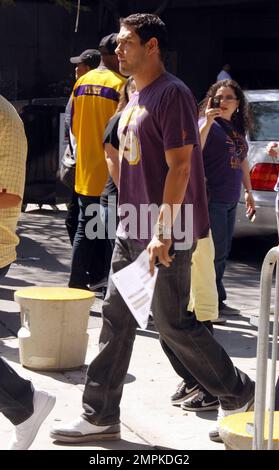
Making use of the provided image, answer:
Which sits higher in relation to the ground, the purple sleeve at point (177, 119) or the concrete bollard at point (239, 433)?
the purple sleeve at point (177, 119)

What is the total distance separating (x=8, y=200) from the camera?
4.14m

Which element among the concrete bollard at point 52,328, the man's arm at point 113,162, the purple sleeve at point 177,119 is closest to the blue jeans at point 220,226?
the concrete bollard at point 52,328

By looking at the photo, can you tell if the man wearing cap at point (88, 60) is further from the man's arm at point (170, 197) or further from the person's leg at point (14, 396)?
the person's leg at point (14, 396)

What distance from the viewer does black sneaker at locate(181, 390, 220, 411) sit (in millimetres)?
5148

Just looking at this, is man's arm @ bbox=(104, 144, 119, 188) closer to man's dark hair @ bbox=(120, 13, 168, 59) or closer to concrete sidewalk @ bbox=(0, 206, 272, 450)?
man's dark hair @ bbox=(120, 13, 168, 59)

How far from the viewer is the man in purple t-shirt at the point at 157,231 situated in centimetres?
430

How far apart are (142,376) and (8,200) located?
1.98 meters

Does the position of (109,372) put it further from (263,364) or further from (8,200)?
(263,364)

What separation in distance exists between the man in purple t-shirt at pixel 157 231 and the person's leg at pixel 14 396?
44cm

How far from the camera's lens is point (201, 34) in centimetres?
2211

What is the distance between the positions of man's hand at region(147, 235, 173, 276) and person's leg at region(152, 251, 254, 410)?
0.14 metres

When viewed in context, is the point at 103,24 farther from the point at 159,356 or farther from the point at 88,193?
the point at 159,356

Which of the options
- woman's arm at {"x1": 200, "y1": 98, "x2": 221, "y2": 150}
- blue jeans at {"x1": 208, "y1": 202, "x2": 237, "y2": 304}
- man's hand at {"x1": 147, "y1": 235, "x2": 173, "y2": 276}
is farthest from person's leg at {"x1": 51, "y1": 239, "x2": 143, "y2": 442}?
blue jeans at {"x1": 208, "y1": 202, "x2": 237, "y2": 304}

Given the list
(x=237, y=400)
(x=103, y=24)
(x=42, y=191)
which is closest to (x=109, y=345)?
(x=237, y=400)
